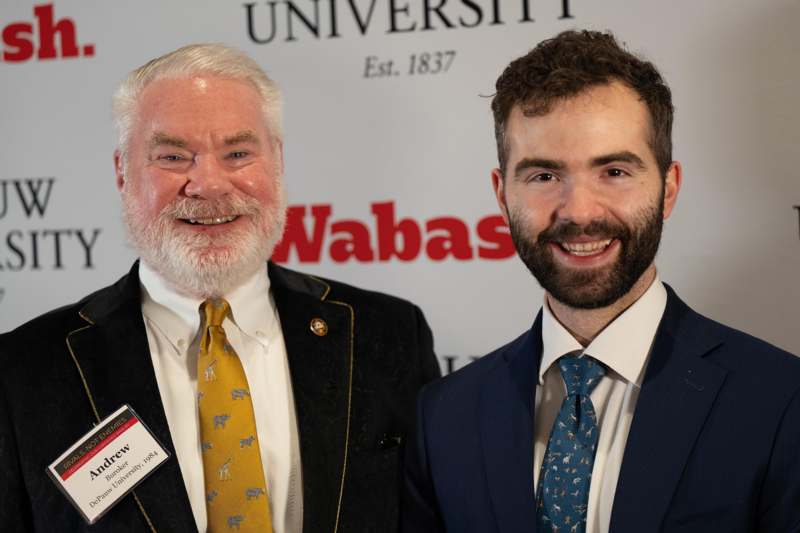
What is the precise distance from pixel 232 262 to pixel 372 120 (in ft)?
2.76

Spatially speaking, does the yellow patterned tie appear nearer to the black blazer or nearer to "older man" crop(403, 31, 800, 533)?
the black blazer

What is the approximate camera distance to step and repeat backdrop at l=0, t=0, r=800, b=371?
2.46m

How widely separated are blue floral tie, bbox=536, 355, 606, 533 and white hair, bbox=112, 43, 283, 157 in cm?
96

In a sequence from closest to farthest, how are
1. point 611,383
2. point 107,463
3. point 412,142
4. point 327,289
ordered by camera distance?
point 611,383 < point 107,463 < point 327,289 < point 412,142

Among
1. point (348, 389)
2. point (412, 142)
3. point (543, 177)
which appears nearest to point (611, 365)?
point (543, 177)

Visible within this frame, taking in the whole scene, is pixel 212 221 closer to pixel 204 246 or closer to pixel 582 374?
pixel 204 246

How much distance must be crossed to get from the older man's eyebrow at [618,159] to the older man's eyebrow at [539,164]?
0.06 m

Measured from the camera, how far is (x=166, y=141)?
6.89 ft

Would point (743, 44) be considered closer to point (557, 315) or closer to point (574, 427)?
point (557, 315)

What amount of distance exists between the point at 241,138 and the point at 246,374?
1.73ft

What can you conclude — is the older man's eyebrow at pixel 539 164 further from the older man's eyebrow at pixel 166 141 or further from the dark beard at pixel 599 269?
the older man's eyebrow at pixel 166 141

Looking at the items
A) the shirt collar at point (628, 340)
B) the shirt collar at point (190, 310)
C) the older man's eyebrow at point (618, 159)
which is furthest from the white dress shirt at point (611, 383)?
the shirt collar at point (190, 310)

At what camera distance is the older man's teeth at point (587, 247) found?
5.59 ft

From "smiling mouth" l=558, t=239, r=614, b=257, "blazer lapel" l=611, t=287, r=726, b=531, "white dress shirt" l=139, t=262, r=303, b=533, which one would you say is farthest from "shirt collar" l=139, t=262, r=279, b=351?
"blazer lapel" l=611, t=287, r=726, b=531
